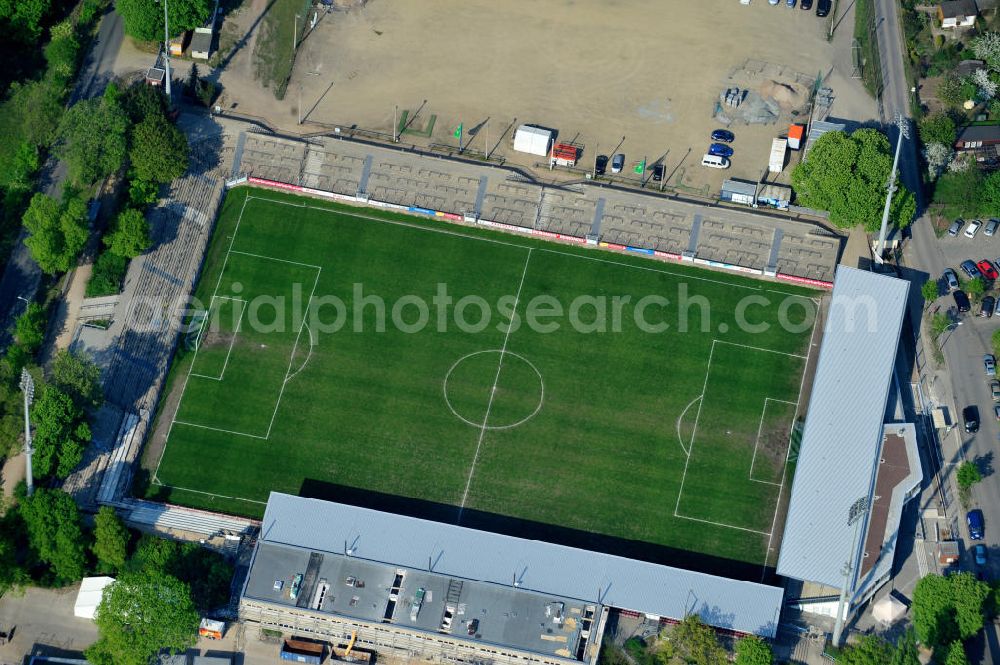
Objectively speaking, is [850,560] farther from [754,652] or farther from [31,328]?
[31,328]

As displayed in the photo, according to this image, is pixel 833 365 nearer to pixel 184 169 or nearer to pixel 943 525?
pixel 943 525

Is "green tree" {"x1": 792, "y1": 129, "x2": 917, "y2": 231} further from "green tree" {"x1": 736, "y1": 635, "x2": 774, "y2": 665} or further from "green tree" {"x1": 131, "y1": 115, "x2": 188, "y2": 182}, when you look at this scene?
"green tree" {"x1": 131, "y1": 115, "x2": 188, "y2": 182}

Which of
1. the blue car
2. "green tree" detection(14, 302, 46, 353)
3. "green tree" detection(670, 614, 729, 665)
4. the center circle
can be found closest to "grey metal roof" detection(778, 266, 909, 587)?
"green tree" detection(670, 614, 729, 665)

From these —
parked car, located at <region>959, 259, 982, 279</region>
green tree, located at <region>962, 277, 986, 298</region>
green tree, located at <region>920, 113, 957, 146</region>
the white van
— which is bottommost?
green tree, located at <region>962, 277, 986, 298</region>

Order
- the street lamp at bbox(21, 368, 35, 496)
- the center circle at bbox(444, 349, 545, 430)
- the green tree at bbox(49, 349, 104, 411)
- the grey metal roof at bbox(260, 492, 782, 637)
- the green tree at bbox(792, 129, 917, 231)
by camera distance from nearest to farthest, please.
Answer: the grey metal roof at bbox(260, 492, 782, 637)
the street lamp at bbox(21, 368, 35, 496)
the green tree at bbox(49, 349, 104, 411)
the center circle at bbox(444, 349, 545, 430)
the green tree at bbox(792, 129, 917, 231)

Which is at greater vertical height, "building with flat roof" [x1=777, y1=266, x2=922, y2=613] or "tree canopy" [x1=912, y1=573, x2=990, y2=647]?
"building with flat roof" [x1=777, y1=266, x2=922, y2=613]

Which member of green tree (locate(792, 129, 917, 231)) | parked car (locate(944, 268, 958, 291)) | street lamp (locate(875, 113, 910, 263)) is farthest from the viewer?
parked car (locate(944, 268, 958, 291))

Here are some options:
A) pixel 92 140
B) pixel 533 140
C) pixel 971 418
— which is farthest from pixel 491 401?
pixel 92 140
